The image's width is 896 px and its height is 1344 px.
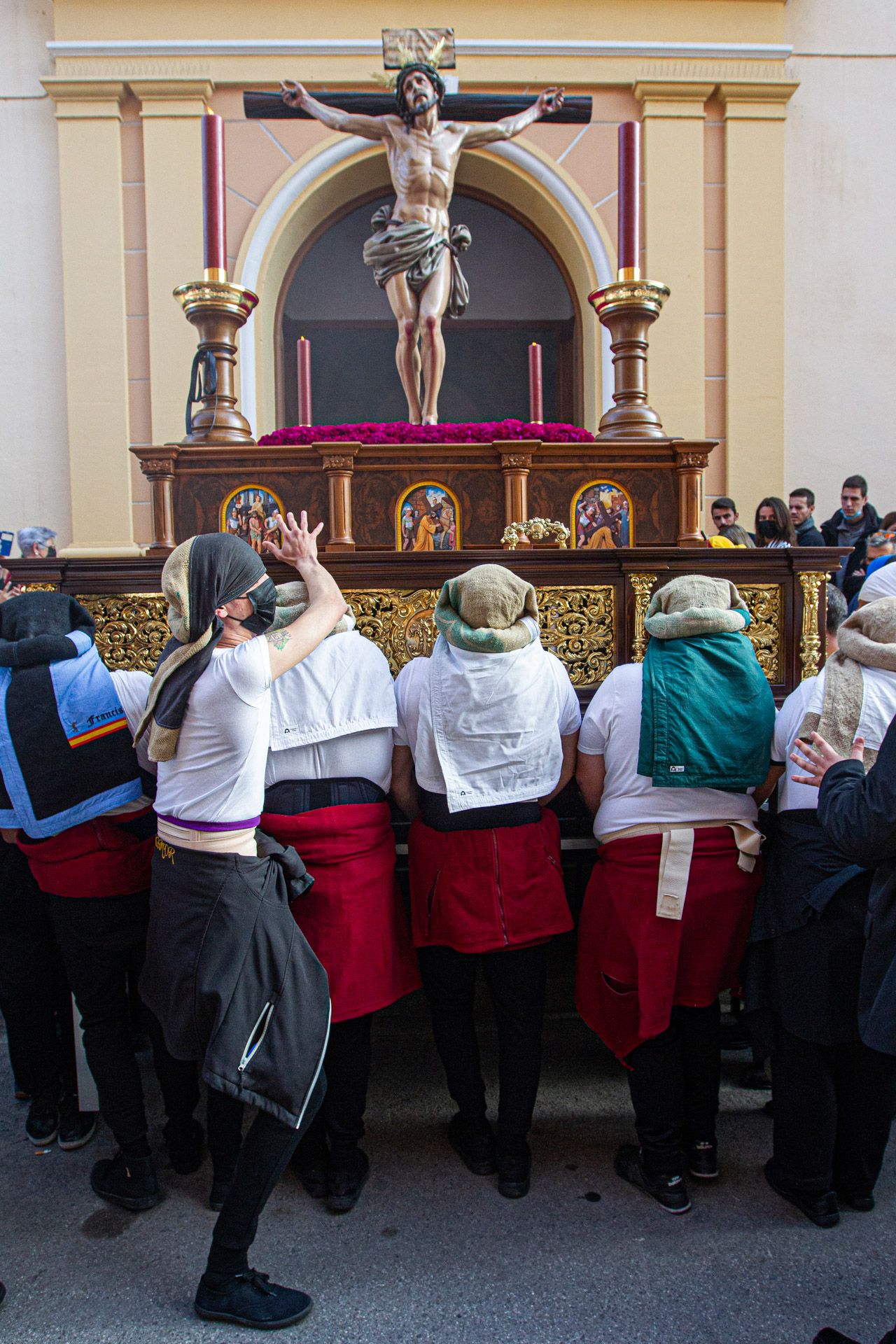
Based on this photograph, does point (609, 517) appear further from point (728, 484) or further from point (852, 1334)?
point (728, 484)

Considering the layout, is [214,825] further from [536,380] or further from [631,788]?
[536,380]

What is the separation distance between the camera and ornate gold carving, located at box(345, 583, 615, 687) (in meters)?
3.05

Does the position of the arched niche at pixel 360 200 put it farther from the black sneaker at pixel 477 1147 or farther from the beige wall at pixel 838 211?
the black sneaker at pixel 477 1147

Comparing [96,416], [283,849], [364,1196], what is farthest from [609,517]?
[96,416]

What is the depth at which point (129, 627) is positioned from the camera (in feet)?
9.97

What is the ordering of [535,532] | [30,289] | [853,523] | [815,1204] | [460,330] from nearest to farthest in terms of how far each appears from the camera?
[815,1204], [535,532], [853,523], [30,289], [460,330]

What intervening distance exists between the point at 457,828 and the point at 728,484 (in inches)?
201

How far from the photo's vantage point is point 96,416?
6.76 metres

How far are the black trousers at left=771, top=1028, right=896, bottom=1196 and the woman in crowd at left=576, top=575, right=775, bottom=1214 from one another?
202 mm

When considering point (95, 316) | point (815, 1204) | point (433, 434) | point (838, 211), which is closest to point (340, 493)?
point (433, 434)

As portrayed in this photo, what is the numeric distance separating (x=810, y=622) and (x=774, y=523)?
76.9 inches

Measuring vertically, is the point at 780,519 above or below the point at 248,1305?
above

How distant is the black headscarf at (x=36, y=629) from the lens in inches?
92.8

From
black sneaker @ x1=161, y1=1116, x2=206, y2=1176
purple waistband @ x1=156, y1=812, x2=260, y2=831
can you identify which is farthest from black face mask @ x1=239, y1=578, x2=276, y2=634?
black sneaker @ x1=161, y1=1116, x2=206, y2=1176
